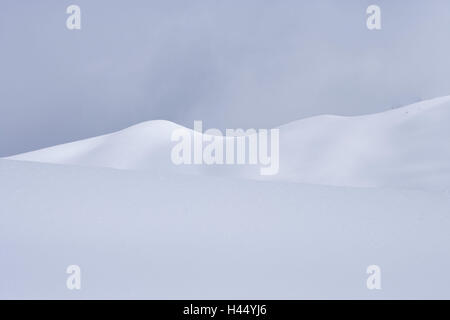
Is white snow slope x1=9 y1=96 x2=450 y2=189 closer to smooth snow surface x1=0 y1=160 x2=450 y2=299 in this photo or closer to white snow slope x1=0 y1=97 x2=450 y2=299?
white snow slope x1=0 y1=97 x2=450 y2=299

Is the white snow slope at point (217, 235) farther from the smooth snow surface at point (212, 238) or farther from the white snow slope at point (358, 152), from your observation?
the white snow slope at point (358, 152)

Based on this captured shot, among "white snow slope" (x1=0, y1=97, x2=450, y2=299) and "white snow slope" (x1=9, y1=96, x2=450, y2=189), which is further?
"white snow slope" (x1=9, y1=96, x2=450, y2=189)

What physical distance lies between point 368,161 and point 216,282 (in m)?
9.77

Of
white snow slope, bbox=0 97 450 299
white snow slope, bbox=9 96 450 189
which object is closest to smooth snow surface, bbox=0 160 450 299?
white snow slope, bbox=0 97 450 299

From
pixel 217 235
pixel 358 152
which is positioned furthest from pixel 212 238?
pixel 358 152

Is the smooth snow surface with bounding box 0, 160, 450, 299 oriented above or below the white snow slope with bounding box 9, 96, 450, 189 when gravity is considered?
below

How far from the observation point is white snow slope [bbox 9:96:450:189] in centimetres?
1227

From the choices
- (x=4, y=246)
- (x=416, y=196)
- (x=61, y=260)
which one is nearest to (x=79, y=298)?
(x=61, y=260)

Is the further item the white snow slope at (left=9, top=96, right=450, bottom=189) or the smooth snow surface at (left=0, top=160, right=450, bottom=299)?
the white snow slope at (left=9, top=96, right=450, bottom=189)

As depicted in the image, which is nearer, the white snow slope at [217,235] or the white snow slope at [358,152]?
the white snow slope at [217,235]

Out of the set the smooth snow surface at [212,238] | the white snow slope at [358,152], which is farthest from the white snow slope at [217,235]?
the white snow slope at [358,152]

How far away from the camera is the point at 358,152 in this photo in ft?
47.7

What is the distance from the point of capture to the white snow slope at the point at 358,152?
1227 centimetres

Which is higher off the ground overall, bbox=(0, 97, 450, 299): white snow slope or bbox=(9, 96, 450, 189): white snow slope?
bbox=(9, 96, 450, 189): white snow slope
